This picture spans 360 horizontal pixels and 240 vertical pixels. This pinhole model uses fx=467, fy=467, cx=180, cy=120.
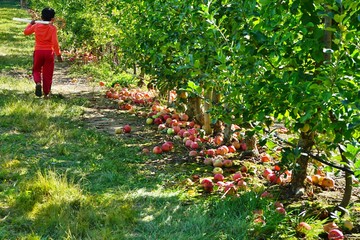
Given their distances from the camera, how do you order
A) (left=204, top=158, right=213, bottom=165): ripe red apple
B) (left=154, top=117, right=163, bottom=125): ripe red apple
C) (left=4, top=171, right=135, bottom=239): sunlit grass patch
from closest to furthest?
(left=4, top=171, right=135, bottom=239): sunlit grass patch
(left=204, top=158, right=213, bottom=165): ripe red apple
(left=154, top=117, right=163, bottom=125): ripe red apple

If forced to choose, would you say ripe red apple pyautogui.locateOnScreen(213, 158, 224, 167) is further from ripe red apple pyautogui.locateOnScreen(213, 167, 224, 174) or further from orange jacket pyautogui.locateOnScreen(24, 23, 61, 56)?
orange jacket pyautogui.locateOnScreen(24, 23, 61, 56)

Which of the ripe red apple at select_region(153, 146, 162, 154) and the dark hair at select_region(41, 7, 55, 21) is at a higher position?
the dark hair at select_region(41, 7, 55, 21)

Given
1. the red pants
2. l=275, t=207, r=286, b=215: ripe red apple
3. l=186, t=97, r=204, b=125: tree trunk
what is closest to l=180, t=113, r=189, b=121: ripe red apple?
l=186, t=97, r=204, b=125: tree trunk

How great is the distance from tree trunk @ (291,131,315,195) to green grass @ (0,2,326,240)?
0.47 m

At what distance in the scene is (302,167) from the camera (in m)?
4.03

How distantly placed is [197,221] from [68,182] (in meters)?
1.41

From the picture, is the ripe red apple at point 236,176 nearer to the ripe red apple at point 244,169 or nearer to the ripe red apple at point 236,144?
the ripe red apple at point 244,169

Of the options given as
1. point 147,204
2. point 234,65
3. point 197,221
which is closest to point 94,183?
point 147,204

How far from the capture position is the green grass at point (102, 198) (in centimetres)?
334

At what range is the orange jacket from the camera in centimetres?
807

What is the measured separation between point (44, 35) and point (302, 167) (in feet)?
18.5

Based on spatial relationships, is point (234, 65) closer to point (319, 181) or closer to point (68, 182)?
point (319, 181)

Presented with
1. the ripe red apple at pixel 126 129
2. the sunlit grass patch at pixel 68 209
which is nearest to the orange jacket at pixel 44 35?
the ripe red apple at pixel 126 129

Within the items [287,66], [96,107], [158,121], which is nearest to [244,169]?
[287,66]
